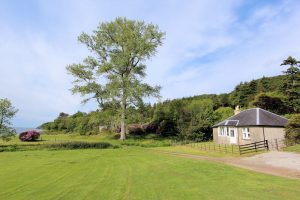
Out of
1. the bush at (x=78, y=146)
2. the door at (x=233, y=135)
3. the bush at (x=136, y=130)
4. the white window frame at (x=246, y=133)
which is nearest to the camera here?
the white window frame at (x=246, y=133)

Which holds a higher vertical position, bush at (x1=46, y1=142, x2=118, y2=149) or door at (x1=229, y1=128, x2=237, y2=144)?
door at (x1=229, y1=128, x2=237, y2=144)

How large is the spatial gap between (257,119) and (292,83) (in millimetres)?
22431

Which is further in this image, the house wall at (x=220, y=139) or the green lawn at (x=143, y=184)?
the house wall at (x=220, y=139)

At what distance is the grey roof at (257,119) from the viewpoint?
32.1m

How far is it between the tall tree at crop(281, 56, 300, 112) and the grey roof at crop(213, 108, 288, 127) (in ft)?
56.4

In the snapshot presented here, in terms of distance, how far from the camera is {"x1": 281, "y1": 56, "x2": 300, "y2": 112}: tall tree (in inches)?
1916

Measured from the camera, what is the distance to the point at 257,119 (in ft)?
107

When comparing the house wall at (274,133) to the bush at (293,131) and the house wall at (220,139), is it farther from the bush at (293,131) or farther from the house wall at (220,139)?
the house wall at (220,139)

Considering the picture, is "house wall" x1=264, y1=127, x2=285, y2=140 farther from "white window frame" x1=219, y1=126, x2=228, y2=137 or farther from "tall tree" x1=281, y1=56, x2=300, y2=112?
"tall tree" x1=281, y1=56, x2=300, y2=112

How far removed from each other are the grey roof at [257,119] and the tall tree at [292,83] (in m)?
17.2

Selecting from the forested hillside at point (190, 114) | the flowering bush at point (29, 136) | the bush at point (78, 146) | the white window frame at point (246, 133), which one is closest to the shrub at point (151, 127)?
the forested hillside at point (190, 114)

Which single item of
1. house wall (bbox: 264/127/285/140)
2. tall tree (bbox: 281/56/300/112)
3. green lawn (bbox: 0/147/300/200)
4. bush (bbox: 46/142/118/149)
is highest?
tall tree (bbox: 281/56/300/112)

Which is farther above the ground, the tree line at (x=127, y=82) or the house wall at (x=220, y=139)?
the tree line at (x=127, y=82)

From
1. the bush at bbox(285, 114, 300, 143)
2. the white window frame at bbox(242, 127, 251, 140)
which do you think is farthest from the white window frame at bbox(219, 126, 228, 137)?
the bush at bbox(285, 114, 300, 143)
